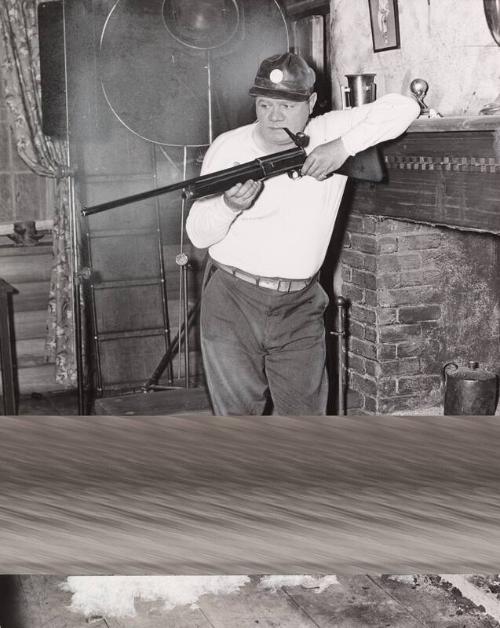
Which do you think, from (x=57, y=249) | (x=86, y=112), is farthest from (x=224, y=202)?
(x=57, y=249)

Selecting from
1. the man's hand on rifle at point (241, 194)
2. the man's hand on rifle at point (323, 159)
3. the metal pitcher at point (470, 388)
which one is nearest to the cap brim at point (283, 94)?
the man's hand on rifle at point (323, 159)

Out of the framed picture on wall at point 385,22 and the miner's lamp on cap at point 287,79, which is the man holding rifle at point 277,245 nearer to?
the miner's lamp on cap at point 287,79

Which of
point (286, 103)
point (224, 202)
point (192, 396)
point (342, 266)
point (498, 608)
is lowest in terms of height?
point (498, 608)

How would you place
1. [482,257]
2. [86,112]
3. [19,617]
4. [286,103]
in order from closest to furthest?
1. [19,617]
2. [286,103]
3. [482,257]
4. [86,112]

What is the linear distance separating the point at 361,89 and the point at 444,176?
324mm

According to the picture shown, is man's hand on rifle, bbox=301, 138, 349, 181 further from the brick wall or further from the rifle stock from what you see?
the brick wall

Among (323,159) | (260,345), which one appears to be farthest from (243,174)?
(260,345)

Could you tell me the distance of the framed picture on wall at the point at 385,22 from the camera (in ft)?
5.37

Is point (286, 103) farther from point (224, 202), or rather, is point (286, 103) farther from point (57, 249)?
point (57, 249)

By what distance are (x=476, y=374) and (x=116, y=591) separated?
82cm

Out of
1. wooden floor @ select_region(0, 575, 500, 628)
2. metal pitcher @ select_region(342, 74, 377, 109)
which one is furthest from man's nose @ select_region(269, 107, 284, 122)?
wooden floor @ select_region(0, 575, 500, 628)

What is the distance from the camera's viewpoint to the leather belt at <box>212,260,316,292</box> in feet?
5.58

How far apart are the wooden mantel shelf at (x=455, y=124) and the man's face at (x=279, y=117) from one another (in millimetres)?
282

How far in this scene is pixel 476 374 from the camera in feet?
5.57
